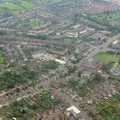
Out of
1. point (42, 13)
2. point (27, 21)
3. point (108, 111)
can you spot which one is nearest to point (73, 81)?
point (108, 111)

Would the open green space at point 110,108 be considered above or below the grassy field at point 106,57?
A: above

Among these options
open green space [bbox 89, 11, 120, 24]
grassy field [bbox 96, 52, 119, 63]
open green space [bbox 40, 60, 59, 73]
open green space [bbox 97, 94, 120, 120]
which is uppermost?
open green space [bbox 89, 11, 120, 24]

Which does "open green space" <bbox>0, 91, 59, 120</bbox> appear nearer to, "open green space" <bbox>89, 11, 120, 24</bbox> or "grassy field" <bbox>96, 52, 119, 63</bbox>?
"grassy field" <bbox>96, 52, 119, 63</bbox>

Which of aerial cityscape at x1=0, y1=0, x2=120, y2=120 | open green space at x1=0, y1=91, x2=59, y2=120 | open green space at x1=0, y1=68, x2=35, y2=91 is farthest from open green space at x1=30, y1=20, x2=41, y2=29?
open green space at x1=0, y1=91, x2=59, y2=120

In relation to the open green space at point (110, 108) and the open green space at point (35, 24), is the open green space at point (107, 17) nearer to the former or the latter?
the open green space at point (35, 24)

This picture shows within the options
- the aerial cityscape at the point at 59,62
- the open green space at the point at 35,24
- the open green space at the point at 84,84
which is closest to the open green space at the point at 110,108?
the aerial cityscape at the point at 59,62

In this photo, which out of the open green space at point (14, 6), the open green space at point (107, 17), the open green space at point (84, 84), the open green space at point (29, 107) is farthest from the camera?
the open green space at point (14, 6)

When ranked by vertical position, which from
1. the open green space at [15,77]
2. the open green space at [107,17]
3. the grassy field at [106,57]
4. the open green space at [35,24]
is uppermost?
the open green space at [15,77]

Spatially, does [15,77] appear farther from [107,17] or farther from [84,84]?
[107,17]
